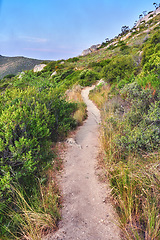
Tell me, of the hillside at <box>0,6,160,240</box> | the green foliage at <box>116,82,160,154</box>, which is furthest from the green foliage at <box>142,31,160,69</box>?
the green foliage at <box>116,82,160,154</box>

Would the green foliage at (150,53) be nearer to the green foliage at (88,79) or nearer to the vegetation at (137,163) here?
the vegetation at (137,163)

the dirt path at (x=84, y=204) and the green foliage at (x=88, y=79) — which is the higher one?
the green foliage at (x=88, y=79)

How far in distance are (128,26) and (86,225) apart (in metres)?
87.6

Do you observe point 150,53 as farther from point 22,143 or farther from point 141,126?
point 22,143

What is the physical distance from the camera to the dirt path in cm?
219

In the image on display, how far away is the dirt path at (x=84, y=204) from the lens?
219cm

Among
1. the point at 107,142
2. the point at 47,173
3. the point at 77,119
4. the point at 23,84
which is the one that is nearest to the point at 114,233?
the point at 47,173

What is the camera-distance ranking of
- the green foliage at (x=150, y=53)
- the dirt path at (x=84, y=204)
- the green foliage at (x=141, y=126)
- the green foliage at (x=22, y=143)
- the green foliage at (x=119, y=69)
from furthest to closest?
the green foliage at (x=119, y=69)
the green foliage at (x=150, y=53)
the green foliage at (x=141, y=126)
the green foliage at (x=22, y=143)
the dirt path at (x=84, y=204)

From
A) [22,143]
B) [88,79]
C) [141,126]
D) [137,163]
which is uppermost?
[88,79]

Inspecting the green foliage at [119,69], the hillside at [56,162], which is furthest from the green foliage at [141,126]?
the green foliage at [119,69]

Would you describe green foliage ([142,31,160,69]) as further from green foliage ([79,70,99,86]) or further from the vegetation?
green foliage ([79,70,99,86])

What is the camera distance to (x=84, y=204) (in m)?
2.75

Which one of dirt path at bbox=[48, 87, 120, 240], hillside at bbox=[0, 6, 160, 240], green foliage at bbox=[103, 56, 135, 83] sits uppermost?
green foliage at bbox=[103, 56, 135, 83]

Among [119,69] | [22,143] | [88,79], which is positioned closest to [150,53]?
[119,69]
